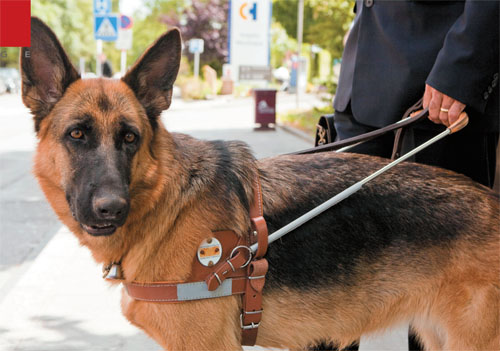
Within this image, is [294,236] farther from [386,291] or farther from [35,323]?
[35,323]

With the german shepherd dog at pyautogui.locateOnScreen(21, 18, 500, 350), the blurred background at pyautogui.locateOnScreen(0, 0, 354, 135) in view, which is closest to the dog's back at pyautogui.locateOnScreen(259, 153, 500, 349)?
the german shepherd dog at pyautogui.locateOnScreen(21, 18, 500, 350)

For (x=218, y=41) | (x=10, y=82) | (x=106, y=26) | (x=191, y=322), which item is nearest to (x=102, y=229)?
(x=191, y=322)

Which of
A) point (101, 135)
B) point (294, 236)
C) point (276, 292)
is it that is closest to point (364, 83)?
point (294, 236)

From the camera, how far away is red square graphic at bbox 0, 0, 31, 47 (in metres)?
2.43

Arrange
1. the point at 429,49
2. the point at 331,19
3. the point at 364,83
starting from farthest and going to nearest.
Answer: the point at 331,19 → the point at 364,83 → the point at 429,49

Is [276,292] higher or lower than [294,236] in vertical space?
lower

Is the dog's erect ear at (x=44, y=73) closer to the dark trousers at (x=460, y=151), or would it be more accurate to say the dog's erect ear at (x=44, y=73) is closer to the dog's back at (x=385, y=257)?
the dog's back at (x=385, y=257)

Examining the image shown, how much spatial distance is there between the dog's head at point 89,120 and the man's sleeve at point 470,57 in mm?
1137

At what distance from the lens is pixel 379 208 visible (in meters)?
2.20

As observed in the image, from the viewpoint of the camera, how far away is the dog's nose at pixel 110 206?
1.94 meters

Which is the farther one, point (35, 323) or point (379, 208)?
point (35, 323)

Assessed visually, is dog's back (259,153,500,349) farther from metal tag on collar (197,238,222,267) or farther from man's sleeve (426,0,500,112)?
man's sleeve (426,0,500,112)

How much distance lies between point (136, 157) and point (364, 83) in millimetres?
1220

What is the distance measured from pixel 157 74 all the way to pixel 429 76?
1.18 meters
